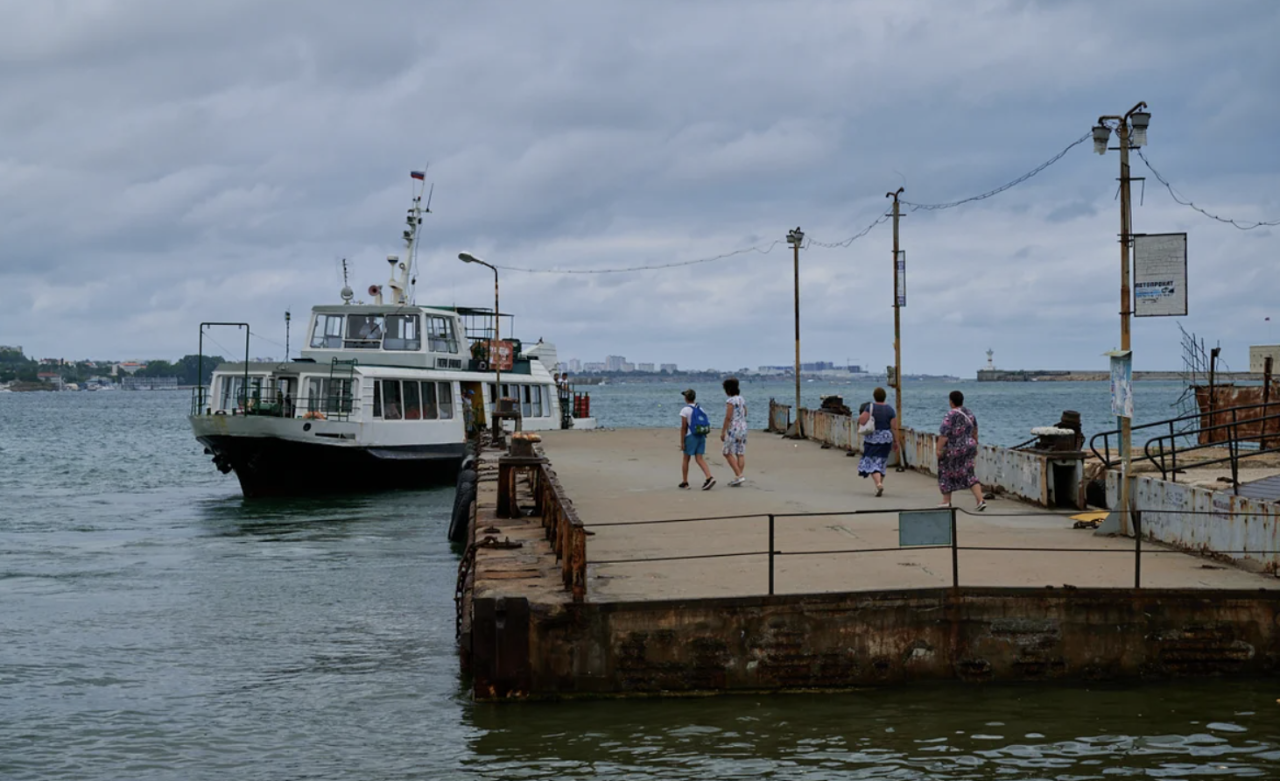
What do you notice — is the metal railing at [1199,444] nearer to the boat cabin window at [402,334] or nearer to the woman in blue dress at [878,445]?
the woman in blue dress at [878,445]

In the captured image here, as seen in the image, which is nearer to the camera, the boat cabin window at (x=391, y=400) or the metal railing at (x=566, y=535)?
the metal railing at (x=566, y=535)

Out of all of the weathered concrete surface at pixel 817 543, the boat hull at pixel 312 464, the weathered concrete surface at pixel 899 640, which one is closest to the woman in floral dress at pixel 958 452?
the weathered concrete surface at pixel 817 543

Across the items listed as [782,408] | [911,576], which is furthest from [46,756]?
[782,408]

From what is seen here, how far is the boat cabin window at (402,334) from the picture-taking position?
3691 cm

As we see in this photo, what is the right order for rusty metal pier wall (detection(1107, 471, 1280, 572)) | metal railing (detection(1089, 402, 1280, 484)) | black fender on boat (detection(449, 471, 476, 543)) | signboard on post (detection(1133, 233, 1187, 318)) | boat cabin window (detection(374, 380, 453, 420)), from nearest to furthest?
rusty metal pier wall (detection(1107, 471, 1280, 572)) → signboard on post (detection(1133, 233, 1187, 318)) → metal railing (detection(1089, 402, 1280, 484)) → black fender on boat (detection(449, 471, 476, 543)) → boat cabin window (detection(374, 380, 453, 420))

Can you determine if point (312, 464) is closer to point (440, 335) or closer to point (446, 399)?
point (446, 399)

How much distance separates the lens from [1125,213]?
47.9ft

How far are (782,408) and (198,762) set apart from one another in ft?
86.4

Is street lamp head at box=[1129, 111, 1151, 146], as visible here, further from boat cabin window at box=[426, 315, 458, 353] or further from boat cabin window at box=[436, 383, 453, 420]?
boat cabin window at box=[426, 315, 458, 353]

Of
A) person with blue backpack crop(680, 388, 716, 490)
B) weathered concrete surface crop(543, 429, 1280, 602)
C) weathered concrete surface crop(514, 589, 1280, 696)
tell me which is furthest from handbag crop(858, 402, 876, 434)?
weathered concrete surface crop(514, 589, 1280, 696)

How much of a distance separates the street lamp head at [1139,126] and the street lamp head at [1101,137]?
0.27 meters

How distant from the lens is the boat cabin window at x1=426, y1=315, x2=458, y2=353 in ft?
123

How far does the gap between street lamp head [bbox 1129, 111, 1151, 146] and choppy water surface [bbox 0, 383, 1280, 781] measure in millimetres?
6060

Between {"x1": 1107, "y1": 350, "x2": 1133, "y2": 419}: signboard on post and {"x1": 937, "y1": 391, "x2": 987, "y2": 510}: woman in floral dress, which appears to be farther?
{"x1": 937, "y1": 391, "x2": 987, "y2": 510}: woman in floral dress
